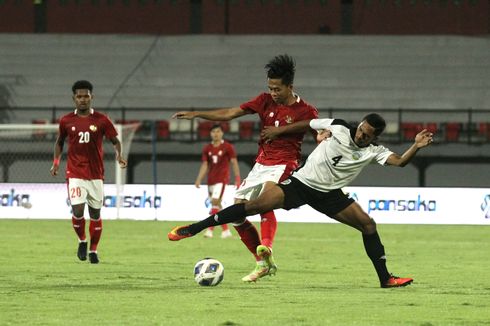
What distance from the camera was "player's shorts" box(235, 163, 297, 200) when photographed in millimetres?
11555

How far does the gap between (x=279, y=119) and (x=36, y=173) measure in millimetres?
18526

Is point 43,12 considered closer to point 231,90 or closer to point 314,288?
point 231,90

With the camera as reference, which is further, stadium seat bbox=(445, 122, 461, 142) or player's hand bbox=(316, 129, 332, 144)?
stadium seat bbox=(445, 122, 461, 142)

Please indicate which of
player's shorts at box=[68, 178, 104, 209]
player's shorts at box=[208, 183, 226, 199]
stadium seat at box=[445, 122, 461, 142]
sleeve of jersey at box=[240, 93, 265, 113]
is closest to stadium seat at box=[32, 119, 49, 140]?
player's shorts at box=[208, 183, 226, 199]

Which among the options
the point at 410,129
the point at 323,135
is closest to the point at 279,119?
the point at 323,135

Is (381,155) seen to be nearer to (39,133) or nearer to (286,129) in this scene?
(286,129)

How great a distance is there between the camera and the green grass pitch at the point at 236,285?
27.7 feet

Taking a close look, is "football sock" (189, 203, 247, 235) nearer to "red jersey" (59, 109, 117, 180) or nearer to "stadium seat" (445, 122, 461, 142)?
"red jersey" (59, 109, 117, 180)

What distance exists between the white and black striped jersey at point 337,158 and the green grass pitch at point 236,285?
102 centimetres

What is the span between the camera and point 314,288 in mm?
10820

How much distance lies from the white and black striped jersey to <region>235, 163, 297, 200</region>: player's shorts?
62 centimetres

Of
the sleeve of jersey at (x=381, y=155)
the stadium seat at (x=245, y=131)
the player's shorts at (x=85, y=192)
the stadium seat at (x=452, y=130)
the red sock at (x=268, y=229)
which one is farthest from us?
the stadium seat at (x=245, y=131)

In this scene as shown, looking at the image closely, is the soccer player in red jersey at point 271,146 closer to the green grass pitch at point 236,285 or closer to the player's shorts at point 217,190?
the green grass pitch at point 236,285

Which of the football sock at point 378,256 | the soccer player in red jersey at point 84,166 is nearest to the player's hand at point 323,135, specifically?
the football sock at point 378,256
